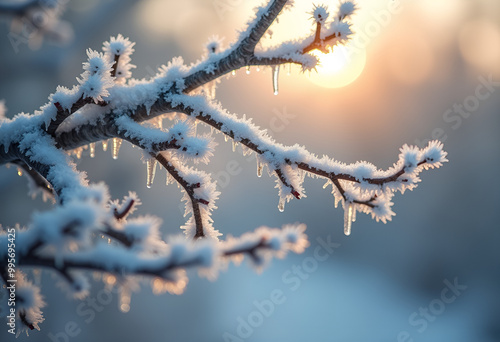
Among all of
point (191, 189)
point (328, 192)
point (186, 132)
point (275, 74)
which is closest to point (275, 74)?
point (275, 74)

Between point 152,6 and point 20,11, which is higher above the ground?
point 152,6

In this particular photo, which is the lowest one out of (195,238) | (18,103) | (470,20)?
(195,238)

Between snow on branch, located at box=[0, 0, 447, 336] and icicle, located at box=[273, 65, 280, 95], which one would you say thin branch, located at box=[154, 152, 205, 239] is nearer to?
snow on branch, located at box=[0, 0, 447, 336]

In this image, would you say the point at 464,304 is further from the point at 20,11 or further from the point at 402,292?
the point at 20,11

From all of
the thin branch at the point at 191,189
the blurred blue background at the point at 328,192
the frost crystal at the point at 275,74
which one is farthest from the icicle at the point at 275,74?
the blurred blue background at the point at 328,192

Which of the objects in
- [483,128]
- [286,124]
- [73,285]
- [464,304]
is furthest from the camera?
[286,124]

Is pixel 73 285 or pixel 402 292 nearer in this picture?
pixel 73 285

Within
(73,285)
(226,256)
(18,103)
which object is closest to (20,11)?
(73,285)

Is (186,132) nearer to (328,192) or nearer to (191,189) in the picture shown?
(191,189)
